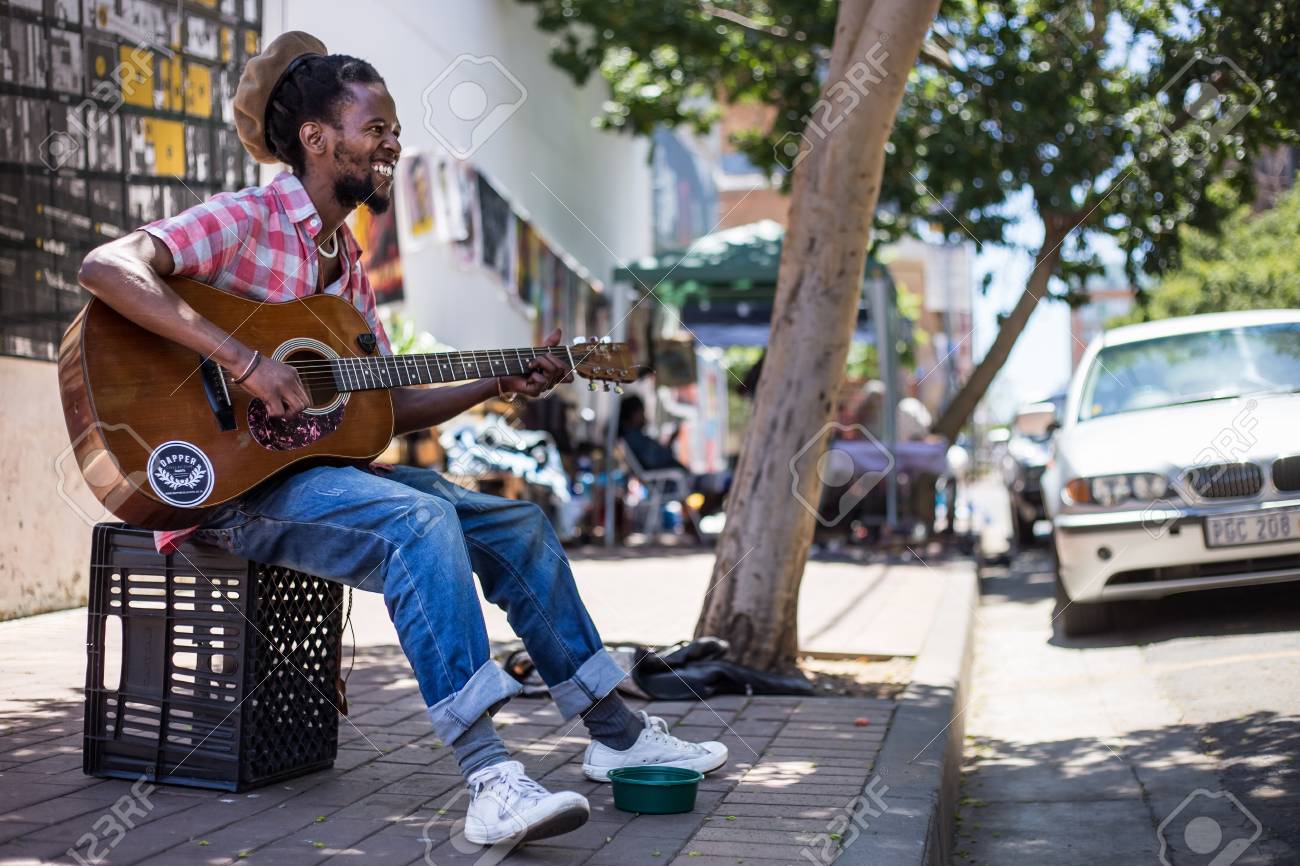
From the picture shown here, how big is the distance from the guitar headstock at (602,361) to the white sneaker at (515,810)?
4.13ft

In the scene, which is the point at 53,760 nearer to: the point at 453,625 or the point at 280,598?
the point at 280,598

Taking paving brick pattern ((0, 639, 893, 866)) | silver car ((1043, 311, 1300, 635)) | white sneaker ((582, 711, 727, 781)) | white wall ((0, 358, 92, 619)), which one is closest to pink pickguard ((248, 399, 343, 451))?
paving brick pattern ((0, 639, 893, 866))

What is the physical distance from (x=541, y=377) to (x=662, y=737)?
107cm

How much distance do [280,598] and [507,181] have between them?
1325 centimetres

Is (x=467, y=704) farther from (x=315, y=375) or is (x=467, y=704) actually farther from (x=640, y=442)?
(x=640, y=442)

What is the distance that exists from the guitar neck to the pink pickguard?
4.5 inches

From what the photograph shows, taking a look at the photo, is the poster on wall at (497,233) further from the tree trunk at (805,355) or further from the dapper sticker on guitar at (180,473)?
the dapper sticker on guitar at (180,473)

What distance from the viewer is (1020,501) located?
47.7 feet

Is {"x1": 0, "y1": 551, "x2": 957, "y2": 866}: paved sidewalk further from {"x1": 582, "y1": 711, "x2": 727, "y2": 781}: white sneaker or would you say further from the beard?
the beard

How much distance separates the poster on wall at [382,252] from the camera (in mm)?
11391

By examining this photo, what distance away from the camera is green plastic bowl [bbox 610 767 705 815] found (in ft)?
11.7

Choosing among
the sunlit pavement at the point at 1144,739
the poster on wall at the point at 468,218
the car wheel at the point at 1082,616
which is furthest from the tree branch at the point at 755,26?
the car wheel at the point at 1082,616

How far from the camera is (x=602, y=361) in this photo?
13.6 feet

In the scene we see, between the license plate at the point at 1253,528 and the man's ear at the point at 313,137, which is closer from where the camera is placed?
the man's ear at the point at 313,137
